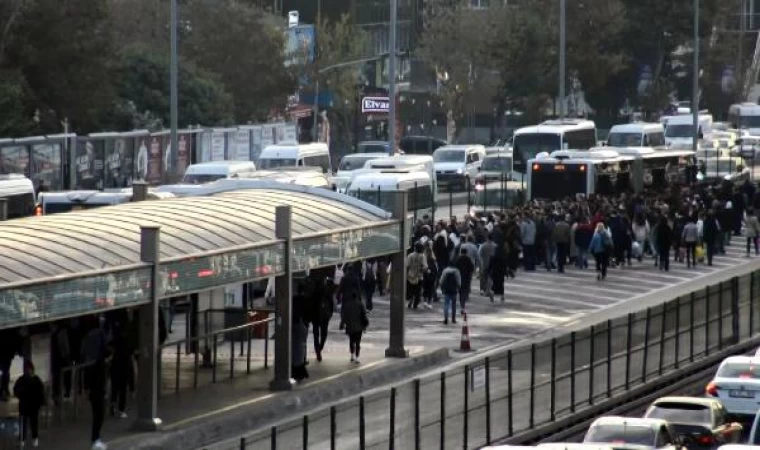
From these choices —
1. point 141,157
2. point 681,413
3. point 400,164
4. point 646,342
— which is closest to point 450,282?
point 646,342

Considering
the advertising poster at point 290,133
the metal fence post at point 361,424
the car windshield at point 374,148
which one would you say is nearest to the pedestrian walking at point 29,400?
the metal fence post at point 361,424

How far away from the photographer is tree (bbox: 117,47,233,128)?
8019cm

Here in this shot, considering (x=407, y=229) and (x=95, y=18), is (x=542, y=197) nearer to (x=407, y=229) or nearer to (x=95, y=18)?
(x=95, y=18)

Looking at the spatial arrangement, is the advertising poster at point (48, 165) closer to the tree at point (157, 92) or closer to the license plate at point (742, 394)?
the tree at point (157, 92)

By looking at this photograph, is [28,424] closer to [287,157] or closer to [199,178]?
[199,178]

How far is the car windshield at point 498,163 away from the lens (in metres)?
76.3

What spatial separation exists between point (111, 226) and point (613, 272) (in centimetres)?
2451

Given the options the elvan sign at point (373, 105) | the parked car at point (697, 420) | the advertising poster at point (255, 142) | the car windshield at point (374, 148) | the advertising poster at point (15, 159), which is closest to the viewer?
the parked car at point (697, 420)

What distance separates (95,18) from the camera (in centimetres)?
7112

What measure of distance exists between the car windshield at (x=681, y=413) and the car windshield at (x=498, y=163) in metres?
48.4

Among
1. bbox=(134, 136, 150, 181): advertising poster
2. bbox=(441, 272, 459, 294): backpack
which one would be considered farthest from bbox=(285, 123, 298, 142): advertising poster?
bbox=(441, 272, 459, 294): backpack

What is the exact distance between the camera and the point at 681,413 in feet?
89.6

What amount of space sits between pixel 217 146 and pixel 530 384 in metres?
44.2

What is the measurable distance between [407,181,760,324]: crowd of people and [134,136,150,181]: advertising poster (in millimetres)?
14104
